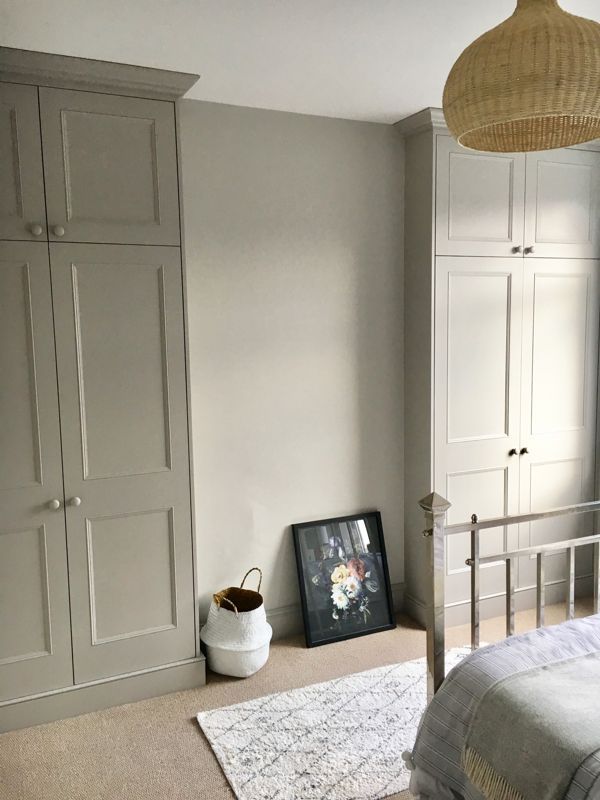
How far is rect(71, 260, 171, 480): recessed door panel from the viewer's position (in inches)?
102

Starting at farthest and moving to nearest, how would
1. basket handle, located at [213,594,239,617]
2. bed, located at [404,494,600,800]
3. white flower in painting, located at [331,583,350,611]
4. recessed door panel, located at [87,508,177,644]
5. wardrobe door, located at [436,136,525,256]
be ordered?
1. white flower in painting, located at [331,583,350,611]
2. wardrobe door, located at [436,136,525,256]
3. basket handle, located at [213,594,239,617]
4. recessed door panel, located at [87,508,177,644]
5. bed, located at [404,494,600,800]

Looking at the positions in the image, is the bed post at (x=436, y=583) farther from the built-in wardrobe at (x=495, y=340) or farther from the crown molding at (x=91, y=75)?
the crown molding at (x=91, y=75)

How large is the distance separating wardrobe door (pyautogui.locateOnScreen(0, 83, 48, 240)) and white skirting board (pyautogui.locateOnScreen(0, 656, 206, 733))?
Answer: 1723mm

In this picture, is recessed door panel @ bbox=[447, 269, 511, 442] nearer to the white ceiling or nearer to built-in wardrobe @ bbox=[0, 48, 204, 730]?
the white ceiling

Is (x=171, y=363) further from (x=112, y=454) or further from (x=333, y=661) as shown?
(x=333, y=661)

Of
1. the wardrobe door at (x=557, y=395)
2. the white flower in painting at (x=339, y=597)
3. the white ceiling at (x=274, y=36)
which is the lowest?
the white flower in painting at (x=339, y=597)

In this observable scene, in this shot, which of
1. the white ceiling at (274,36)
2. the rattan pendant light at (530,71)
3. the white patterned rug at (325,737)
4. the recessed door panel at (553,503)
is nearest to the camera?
the rattan pendant light at (530,71)

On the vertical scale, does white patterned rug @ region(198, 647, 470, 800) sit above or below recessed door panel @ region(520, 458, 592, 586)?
below

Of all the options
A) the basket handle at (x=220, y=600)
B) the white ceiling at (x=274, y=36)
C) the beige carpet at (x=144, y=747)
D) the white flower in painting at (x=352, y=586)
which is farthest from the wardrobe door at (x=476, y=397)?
the basket handle at (x=220, y=600)

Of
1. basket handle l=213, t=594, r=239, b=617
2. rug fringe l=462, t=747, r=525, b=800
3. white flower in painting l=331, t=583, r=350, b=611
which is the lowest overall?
white flower in painting l=331, t=583, r=350, b=611

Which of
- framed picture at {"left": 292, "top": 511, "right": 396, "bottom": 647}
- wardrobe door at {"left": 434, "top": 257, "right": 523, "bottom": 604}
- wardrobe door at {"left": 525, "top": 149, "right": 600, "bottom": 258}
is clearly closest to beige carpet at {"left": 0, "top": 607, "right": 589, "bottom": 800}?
framed picture at {"left": 292, "top": 511, "right": 396, "bottom": 647}

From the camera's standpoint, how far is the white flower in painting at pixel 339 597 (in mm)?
3324

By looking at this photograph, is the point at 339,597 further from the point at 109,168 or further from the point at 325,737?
the point at 109,168

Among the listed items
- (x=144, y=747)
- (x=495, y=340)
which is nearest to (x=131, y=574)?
(x=144, y=747)
